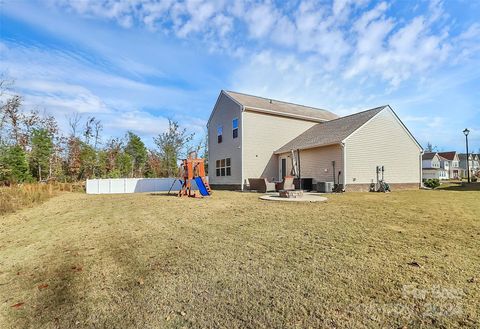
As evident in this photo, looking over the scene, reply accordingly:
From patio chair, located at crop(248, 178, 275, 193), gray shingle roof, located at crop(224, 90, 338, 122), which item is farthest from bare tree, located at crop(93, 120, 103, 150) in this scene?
patio chair, located at crop(248, 178, 275, 193)

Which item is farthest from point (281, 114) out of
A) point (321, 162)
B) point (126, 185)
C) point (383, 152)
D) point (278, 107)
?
point (126, 185)

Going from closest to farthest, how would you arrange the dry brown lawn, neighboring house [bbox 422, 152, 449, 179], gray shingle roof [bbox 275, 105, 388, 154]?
the dry brown lawn, gray shingle roof [bbox 275, 105, 388, 154], neighboring house [bbox 422, 152, 449, 179]

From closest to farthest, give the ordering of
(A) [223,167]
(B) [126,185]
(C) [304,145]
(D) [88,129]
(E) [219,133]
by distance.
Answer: (C) [304,145]
(A) [223,167]
(E) [219,133]
(B) [126,185]
(D) [88,129]

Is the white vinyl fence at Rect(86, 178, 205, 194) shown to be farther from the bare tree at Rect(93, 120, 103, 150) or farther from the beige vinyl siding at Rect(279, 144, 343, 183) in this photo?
the beige vinyl siding at Rect(279, 144, 343, 183)

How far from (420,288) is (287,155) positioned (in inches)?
623

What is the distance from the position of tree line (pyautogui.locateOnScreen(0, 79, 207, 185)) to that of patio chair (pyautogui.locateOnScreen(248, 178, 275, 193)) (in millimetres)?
15364

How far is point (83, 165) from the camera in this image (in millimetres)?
24688

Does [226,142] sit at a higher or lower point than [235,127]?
lower

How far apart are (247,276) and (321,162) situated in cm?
1367

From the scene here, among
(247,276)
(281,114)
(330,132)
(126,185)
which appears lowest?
(247,276)

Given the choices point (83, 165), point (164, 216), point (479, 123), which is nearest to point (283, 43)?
point (164, 216)

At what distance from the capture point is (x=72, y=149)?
2439 cm

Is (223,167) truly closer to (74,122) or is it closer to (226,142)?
(226,142)

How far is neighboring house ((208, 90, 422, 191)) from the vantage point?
49.3 feet
